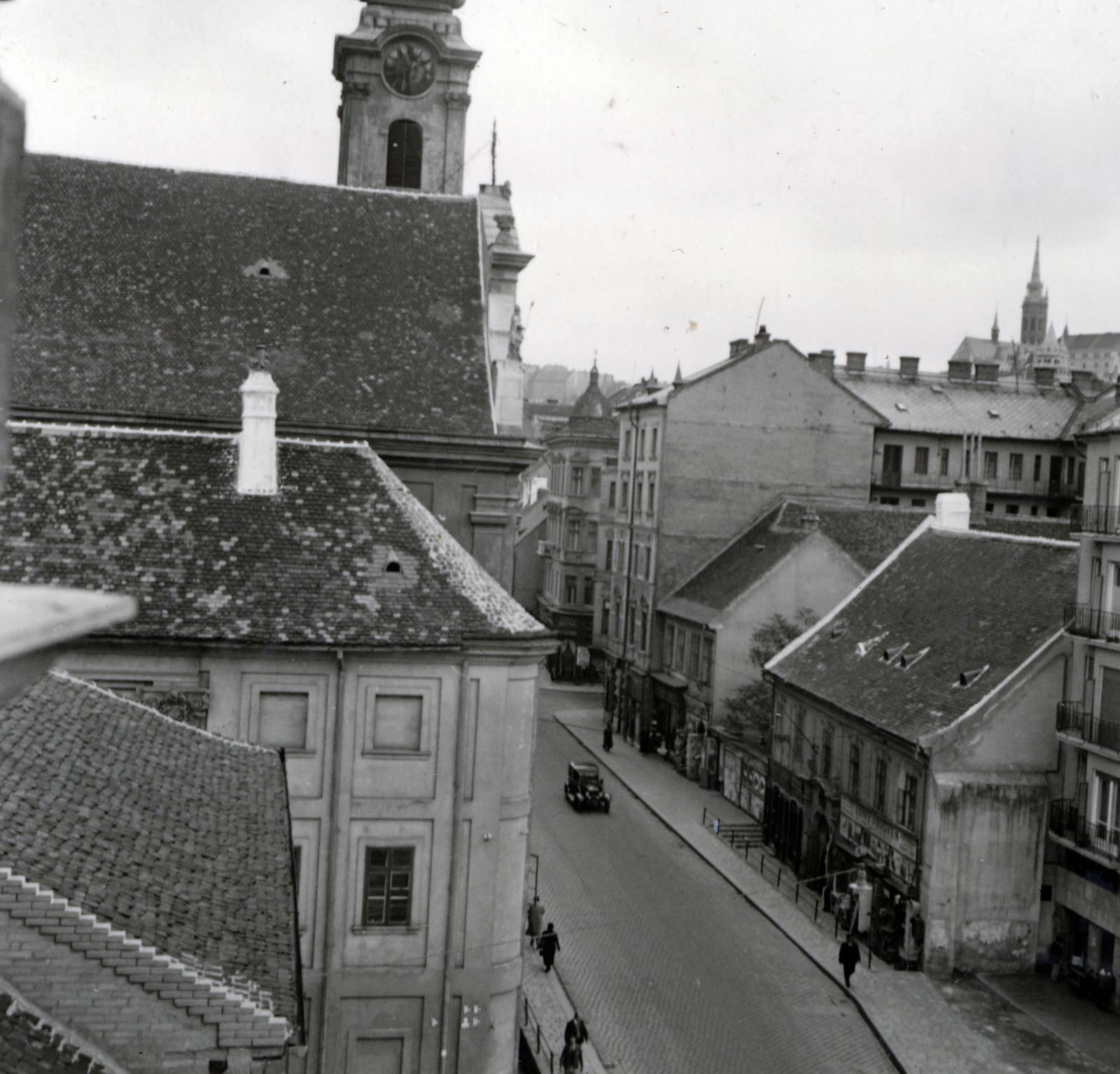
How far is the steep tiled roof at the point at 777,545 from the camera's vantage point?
55031 mm

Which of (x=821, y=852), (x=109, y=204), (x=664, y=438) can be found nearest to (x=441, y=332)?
(x=109, y=204)

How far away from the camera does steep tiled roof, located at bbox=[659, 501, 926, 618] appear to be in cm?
5503

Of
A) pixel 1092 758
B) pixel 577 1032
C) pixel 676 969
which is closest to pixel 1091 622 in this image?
pixel 1092 758

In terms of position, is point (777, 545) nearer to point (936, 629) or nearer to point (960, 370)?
point (936, 629)

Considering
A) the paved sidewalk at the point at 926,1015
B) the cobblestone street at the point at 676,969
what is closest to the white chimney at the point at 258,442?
the cobblestone street at the point at 676,969

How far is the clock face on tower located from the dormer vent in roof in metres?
27.8

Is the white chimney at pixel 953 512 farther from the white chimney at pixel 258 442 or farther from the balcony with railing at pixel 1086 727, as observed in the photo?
the white chimney at pixel 258 442

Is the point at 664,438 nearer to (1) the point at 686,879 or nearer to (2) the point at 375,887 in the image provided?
(1) the point at 686,879

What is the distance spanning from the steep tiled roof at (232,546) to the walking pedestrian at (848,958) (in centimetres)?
1155

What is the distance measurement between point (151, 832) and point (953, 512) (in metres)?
37.9

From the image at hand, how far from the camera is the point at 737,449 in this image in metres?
61.8

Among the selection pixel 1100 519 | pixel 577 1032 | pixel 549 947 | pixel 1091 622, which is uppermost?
A: pixel 1100 519

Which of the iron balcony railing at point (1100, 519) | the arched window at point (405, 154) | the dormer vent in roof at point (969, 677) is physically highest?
the arched window at point (405, 154)

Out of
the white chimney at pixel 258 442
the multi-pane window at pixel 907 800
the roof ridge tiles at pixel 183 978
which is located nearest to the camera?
the roof ridge tiles at pixel 183 978
